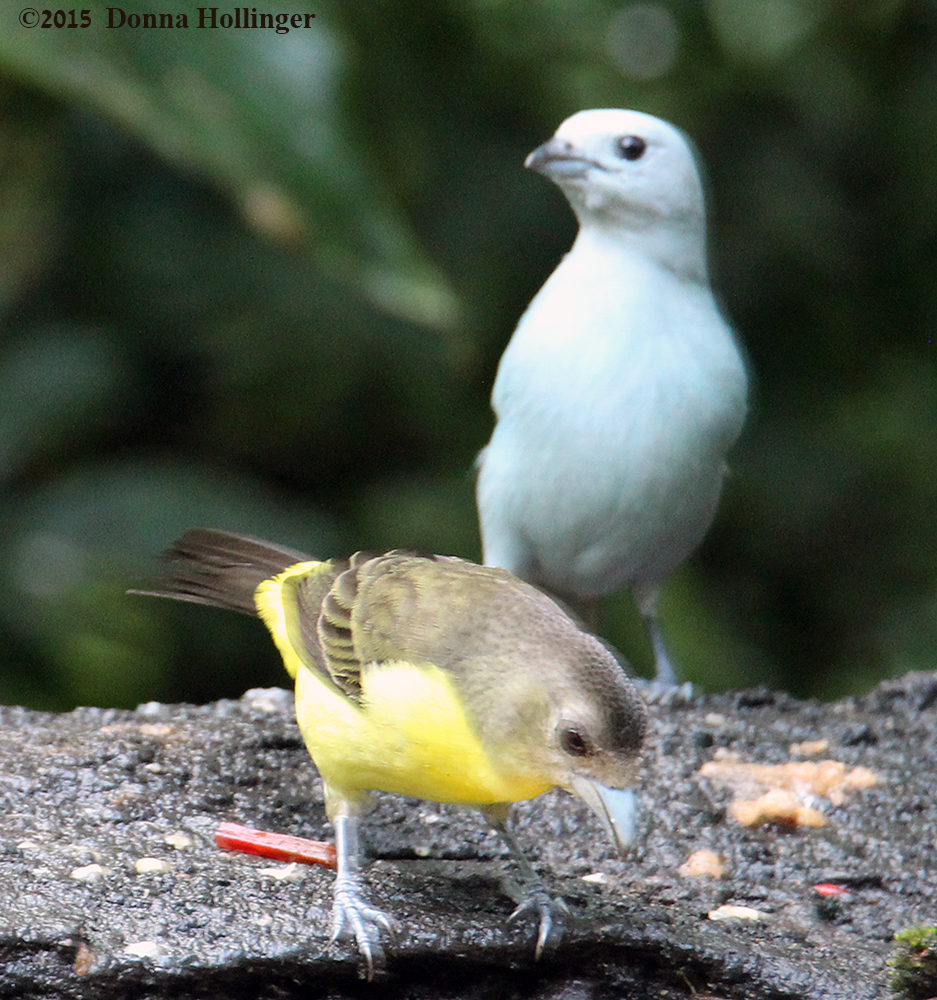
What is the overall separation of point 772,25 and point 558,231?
1.35m

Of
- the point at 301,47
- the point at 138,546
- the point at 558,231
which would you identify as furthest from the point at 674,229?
the point at 138,546

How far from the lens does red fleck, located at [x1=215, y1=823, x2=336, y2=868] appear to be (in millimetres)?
2740

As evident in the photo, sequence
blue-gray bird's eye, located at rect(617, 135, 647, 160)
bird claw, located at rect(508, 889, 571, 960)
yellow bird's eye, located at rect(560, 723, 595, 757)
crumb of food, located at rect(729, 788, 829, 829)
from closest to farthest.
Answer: yellow bird's eye, located at rect(560, 723, 595, 757) → bird claw, located at rect(508, 889, 571, 960) → crumb of food, located at rect(729, 788, 829, 829) → blue-gray bird's eye, located at rect(617, 135, 647, 160)

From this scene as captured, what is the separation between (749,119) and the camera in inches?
219

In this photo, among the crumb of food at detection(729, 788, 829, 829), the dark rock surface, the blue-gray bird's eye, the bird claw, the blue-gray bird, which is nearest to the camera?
the dark rock surface

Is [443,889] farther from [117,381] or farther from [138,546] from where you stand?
[117,381]

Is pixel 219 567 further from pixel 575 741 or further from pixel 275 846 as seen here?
pixel 575 741

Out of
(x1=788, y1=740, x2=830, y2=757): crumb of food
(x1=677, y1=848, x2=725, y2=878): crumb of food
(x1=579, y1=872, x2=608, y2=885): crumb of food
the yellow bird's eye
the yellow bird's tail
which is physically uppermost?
the yellow bird's tail

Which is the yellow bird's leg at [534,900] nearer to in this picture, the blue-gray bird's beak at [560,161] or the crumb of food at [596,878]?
the crumb of food at [596,878]

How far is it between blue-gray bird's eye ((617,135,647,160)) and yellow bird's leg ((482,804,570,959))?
203 cm

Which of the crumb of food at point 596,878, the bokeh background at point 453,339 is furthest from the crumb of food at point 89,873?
the bokeh background at point 453,339

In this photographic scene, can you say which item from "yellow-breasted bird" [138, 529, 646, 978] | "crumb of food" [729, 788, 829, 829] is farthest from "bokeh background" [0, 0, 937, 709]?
"yellow-breasted bird" [138, 529, 646, 978]

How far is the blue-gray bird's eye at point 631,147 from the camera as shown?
13.3 feet

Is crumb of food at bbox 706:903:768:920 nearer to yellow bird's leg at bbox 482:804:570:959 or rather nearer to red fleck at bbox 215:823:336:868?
yellow bird's leg at bbox 482:804:570:959
